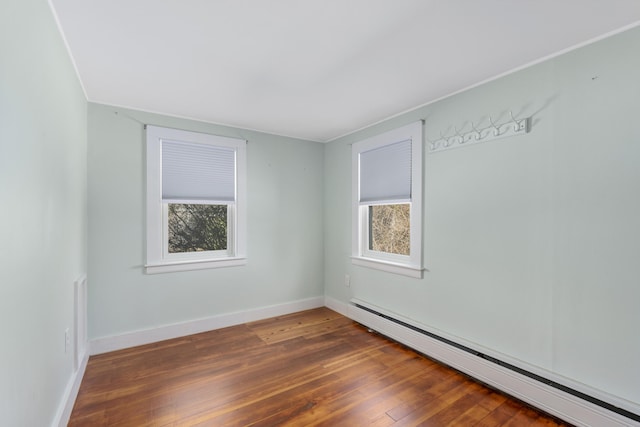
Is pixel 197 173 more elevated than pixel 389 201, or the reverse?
pixel 197 173

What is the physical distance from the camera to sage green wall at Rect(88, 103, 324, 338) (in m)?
2.77

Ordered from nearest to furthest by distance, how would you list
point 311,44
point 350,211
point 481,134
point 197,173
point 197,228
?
point 311,44 < point 481,134 < point 197,173 < point 197,228 < point 350,211

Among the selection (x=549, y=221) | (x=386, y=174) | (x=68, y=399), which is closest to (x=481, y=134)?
(x=549, y=221)

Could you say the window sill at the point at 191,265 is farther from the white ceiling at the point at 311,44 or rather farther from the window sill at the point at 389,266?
the white ceiling at the point at 311,44

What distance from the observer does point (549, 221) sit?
197 centimetres

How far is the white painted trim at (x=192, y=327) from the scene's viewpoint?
2.79 meters

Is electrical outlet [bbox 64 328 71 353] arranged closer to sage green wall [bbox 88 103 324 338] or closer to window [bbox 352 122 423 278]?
sage green wall [bbox 88 103 324 338]

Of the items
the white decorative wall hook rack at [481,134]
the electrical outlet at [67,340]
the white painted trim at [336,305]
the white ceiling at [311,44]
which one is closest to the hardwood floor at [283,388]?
the electrical outlet at [67,340]

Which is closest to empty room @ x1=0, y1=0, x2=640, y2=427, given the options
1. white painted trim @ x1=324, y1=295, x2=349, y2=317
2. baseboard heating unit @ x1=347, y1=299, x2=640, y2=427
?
baseboard heating unit @ x1=347, y1=299, x2=640, y2=427

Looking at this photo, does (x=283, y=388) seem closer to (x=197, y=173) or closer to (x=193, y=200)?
(x=193, y=200)

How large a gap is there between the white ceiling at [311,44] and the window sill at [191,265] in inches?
63.0

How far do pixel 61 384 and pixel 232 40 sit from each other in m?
2.33

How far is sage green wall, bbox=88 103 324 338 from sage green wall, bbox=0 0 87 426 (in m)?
0.79

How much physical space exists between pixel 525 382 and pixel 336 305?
89.4 inches
